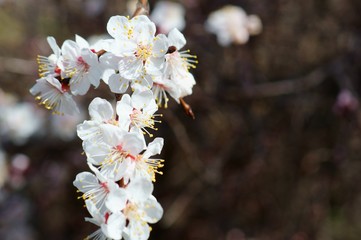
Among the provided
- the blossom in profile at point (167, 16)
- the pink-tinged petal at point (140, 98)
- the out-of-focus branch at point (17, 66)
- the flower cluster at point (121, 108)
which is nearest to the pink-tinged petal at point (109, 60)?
the flower cluster at point (121, 108)

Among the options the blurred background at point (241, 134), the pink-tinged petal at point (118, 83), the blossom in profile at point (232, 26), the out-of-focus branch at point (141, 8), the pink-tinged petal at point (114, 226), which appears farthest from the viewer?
the blurred background at point (241, 134)

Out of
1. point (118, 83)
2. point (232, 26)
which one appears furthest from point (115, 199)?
point (232, 26)

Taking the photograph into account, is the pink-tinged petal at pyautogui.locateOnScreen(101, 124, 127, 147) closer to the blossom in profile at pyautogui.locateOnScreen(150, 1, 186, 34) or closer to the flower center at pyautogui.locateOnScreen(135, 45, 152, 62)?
the flower center at pyautogui.locateOnScreen(135, 45, 152, 62)

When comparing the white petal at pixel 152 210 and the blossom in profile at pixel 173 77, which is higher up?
the blossom in profile at pixel 173 77

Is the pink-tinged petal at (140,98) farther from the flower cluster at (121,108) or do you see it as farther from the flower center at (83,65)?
the flower center at (83,65)

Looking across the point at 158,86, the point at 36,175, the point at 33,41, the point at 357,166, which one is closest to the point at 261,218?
the point at 357,166

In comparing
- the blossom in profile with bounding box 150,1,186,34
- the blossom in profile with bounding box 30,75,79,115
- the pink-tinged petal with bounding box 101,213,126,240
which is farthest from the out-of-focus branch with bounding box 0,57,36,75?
the pink-tinged petal with bounding box 101,213,126,240

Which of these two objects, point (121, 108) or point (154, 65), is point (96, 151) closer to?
point (121, 108)
